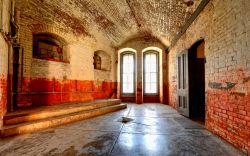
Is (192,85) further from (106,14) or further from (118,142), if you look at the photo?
(106,14)

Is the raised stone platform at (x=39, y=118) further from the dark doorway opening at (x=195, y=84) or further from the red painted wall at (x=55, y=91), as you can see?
the dark doorway opening at (x=195, y=84)

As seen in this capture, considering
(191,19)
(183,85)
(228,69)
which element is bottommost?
(183,85)

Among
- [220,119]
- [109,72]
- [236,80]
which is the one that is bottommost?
[220,119]

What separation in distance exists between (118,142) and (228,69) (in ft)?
7.99

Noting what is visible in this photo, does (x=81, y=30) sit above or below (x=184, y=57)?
above

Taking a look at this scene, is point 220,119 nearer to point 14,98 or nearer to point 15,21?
point 14,98

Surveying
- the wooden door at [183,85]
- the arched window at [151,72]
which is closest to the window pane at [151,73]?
the arched window at [151,72]

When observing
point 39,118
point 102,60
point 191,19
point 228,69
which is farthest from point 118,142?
point 102,60

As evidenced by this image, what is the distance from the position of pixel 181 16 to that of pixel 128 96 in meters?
5.38

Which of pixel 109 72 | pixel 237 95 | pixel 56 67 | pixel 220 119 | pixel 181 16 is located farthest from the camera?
pixel 109 72

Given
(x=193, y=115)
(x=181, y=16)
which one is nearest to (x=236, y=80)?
(x=193, y=115)

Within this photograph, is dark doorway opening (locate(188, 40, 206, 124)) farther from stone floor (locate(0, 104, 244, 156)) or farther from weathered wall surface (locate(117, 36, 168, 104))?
weathered wall surface (locate(117, 36, 168, 104))

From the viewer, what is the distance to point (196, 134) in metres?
3.02

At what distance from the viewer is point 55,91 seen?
5219 millimetres
